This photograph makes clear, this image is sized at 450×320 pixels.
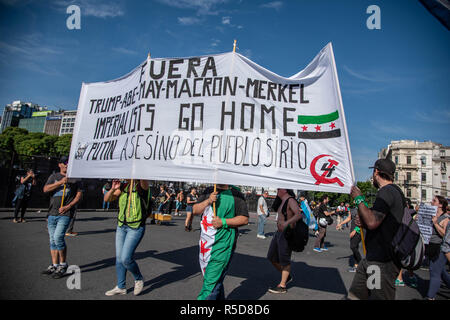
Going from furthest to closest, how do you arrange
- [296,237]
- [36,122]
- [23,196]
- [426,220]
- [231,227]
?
[36,122]
[23,196]
[426,220]
[296,237]
[231,227]

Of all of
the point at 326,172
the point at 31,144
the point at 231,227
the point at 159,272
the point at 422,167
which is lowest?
the point at 159,272

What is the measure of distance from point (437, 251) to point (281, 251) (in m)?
3.35

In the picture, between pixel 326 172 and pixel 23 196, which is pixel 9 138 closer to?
pixel 23 196

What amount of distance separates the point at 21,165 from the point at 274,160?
17.2m

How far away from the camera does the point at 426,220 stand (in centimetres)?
607

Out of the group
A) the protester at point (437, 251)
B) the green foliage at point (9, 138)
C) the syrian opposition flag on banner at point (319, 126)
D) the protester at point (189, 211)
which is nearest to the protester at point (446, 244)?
the protester at point (437, 251)

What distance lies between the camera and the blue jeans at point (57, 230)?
15.4 ft

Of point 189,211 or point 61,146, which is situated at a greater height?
point 61,146

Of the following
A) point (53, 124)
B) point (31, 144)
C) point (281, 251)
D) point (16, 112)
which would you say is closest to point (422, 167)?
point (281, 251)

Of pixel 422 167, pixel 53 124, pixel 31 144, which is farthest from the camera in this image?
pixel 53 124

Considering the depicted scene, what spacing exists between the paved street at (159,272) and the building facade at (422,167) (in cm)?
7531

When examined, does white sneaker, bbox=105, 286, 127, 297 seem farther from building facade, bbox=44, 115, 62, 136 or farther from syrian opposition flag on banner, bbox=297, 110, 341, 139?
building facade, bbox=44, 115, 62, 136

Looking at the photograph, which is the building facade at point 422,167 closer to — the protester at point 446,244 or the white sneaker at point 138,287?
the protester at point 446,244
